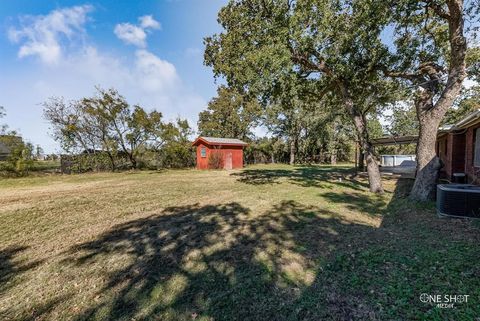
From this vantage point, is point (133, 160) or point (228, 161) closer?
point (133, 160)

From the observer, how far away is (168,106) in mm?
21844

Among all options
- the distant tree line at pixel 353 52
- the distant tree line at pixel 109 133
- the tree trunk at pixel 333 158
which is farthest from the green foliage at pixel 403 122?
the distant tree line at pixel 109 133

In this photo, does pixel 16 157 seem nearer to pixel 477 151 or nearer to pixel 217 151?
pixel 217 151

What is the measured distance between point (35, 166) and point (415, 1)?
2249 cm

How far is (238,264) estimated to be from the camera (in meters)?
3.18

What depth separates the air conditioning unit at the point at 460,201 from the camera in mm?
4840

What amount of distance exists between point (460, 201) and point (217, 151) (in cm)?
1673

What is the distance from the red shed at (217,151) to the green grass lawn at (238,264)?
14290 millimetres

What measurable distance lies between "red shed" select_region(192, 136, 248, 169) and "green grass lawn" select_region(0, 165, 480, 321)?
46.9ft

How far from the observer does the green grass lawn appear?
230 centimetres

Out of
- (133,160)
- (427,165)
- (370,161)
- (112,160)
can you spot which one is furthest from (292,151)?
(427,165)

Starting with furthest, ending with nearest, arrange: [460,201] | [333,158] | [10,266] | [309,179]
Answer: [333,158], [309,179], [460,201], [10,266]

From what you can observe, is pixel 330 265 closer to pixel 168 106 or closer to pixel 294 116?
pixel 168 106

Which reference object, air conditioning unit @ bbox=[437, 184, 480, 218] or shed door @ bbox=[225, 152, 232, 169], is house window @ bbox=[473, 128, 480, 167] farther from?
shed door @ bbox=[225, 152, 232, 169]
